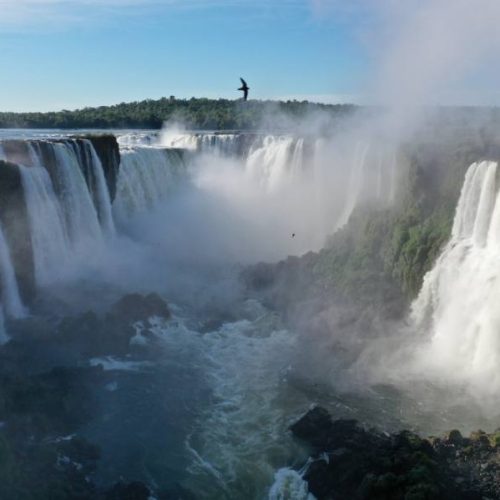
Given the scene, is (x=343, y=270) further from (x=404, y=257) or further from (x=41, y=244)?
(x=41, y=244)

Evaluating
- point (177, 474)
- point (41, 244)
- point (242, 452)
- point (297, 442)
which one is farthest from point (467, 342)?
point (41, 244)

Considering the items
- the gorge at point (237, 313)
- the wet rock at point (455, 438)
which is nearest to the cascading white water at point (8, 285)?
the gorge at point (237, 313)

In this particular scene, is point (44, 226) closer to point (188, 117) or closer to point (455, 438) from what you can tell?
point (455, 438)

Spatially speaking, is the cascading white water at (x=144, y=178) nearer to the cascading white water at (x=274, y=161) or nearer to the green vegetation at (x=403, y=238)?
the cascading white water at (x=274, y=161)

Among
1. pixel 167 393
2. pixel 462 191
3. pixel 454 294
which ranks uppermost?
pixel 462 191

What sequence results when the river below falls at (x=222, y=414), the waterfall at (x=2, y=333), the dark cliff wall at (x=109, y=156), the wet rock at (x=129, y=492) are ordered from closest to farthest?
the wet rock at (x=129, y=492) < the river below falls at (x=222, y=414) < the waterfall at (x=2, y=333) < the dark cliff wall at (x=109, y=156)

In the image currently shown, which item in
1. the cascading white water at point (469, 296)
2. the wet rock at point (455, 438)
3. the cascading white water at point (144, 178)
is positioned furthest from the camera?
the cascading white water at point (144, 178)
